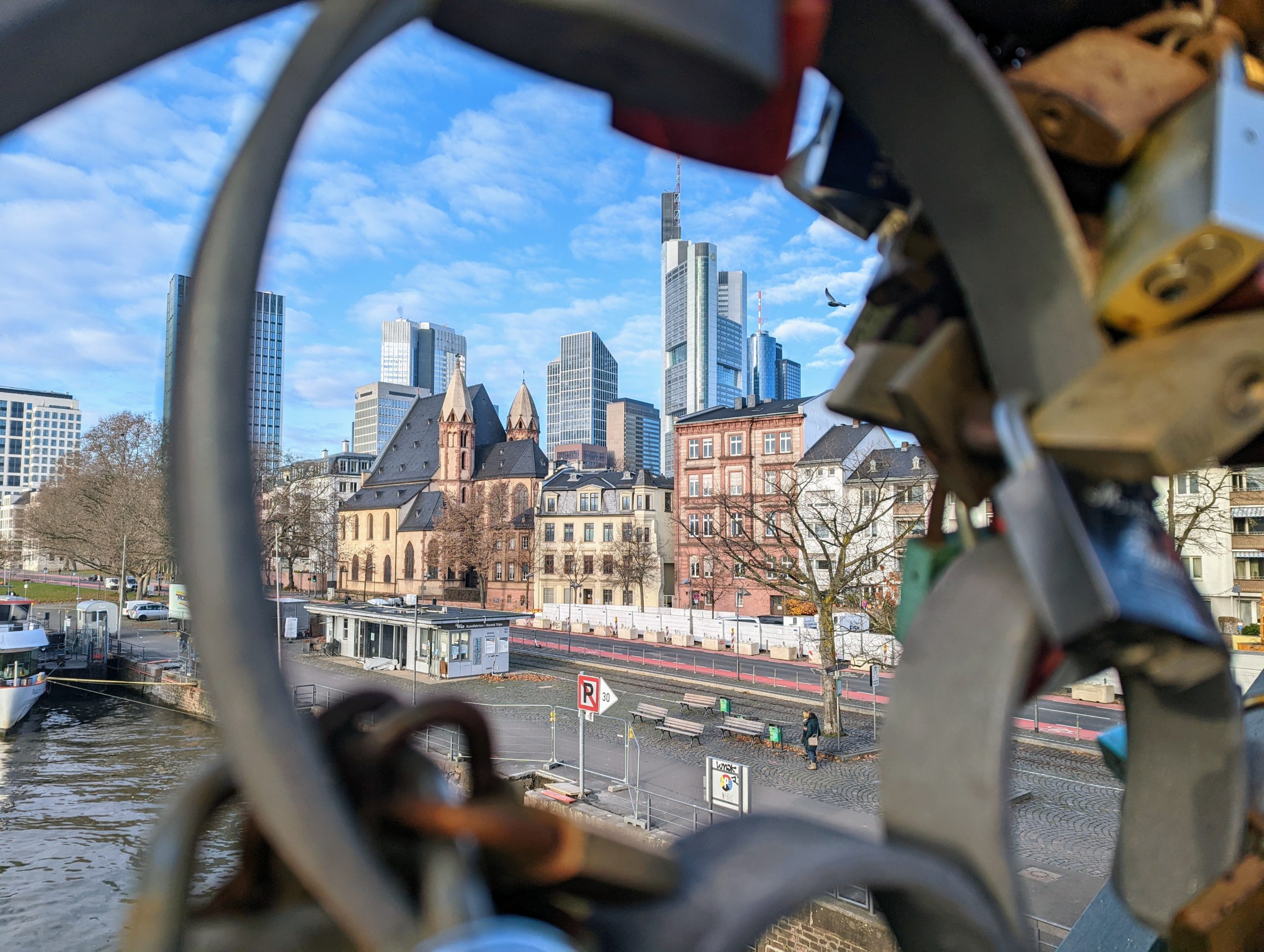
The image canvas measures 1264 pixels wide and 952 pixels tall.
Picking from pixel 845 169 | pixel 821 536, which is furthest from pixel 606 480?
pixel 845 169

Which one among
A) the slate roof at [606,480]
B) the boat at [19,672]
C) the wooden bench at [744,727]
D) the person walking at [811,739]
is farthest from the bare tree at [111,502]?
the person walking at [811,739]

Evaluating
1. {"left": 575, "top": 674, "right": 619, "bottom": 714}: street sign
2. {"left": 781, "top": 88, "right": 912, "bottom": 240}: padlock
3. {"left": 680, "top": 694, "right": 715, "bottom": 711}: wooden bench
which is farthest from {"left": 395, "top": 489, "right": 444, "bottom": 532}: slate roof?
{"left": 781, "top": 88, "right": 912, "bottom": 240}: padlock

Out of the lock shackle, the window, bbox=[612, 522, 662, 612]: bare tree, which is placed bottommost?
bbox=[612, 522, 662, 612]: bare tree

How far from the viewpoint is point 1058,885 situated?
1279 cm

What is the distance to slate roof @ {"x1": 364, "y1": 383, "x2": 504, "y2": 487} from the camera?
9425 cm

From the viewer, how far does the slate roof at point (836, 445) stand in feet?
174

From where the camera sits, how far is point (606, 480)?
66.9 metres

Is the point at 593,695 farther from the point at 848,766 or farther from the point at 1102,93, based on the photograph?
the point at 1102,93

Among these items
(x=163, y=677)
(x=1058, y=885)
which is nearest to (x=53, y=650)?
(x=163, y=677)

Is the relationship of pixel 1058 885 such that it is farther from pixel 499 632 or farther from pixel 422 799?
pixel 499 632

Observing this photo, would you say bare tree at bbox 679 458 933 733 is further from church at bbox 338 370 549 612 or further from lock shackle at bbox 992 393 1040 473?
church at bbox 338 370 549 612

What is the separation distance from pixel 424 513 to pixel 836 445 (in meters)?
47.6

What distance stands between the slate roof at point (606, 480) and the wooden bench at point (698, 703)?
35.9 metres

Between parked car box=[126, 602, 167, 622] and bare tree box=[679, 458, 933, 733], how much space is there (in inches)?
1569
